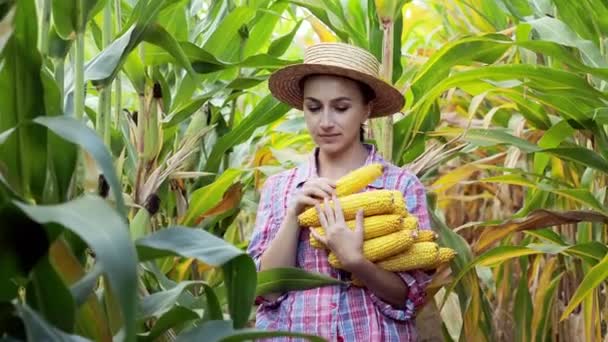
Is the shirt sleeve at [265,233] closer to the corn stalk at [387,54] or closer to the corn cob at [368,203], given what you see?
the corn cob at [368,203]

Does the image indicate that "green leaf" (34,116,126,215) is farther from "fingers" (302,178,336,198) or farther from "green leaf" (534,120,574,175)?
"green leaf" (534,120,574,175)

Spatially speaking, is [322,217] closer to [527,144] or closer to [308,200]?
[308,200]

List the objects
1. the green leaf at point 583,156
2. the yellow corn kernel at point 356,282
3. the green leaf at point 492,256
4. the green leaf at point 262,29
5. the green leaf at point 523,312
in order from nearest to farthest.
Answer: the yellow corn kernel at point 356,282 → the green leaf at point 492,256 → the green leaf at point 583,156 → the green leaf at point 523,312 → the green leaf at point 262,29

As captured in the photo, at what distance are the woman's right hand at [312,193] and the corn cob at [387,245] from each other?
10cm

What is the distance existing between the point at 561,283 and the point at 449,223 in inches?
46.2

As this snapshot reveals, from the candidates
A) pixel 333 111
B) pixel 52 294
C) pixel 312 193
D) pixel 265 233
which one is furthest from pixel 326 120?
pixel 52 294

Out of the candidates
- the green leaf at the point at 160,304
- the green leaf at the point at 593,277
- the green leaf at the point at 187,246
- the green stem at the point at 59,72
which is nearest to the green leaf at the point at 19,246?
the green leaf at the point at 187,246

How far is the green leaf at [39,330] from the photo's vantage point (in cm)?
101

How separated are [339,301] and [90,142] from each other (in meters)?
0.80

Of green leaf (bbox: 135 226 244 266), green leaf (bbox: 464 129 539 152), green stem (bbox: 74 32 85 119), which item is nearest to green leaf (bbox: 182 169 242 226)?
green leaf (bbox: 464 129 539 152)

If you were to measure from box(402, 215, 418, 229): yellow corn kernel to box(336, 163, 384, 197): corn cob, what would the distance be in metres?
0.08

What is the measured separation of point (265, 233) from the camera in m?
1.81

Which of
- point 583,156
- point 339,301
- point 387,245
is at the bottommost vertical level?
point 339,301

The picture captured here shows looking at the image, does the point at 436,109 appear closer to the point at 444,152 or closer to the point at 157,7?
the point at 444,152
